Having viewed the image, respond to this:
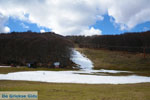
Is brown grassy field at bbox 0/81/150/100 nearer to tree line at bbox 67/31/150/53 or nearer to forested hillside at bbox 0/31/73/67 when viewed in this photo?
forested hillside at bbox 0/31/73/67

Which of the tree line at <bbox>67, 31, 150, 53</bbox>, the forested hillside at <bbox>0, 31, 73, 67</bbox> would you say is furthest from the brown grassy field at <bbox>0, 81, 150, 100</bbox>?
the tree line at <bbox>67, 31, 150, 53</bbox>

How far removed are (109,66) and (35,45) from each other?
25.1m

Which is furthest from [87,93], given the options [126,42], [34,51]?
[126,42]

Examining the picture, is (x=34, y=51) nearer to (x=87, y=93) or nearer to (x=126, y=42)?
(x=87, y=93)

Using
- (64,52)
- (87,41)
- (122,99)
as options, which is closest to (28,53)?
(64,52)

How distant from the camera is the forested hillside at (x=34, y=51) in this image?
37781 millimetres

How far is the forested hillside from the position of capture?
1487 inches

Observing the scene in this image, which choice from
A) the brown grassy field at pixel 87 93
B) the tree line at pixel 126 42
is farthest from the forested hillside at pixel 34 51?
the brown grassy field at pixel 87 93

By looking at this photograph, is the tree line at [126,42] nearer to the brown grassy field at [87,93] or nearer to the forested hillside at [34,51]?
the forested hillside at [34,51]

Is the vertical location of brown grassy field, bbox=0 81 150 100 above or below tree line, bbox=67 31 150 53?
below

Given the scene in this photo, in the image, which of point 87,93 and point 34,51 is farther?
point 34,51

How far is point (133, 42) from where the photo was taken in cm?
5556

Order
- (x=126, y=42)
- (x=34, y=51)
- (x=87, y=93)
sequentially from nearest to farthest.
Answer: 1. (x=87, y=93)
2. (x=34, y=51)
3. (x=126, y=42)

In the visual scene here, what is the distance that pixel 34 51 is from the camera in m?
41.2
